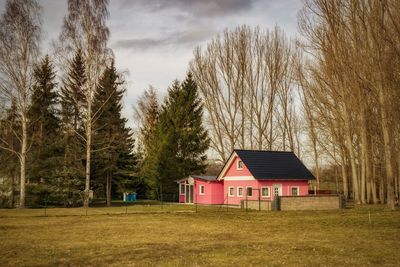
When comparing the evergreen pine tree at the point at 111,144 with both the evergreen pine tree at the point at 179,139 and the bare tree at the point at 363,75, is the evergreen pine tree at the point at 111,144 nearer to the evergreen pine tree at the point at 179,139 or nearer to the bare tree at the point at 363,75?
the evergreen pine tree at the point at 179,139

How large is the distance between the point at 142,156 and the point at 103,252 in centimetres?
4595

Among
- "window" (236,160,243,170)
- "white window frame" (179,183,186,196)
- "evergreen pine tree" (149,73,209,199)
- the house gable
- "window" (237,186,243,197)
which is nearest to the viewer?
the house gable

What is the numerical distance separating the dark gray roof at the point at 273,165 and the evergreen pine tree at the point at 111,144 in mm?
11083

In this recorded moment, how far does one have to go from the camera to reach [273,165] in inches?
1458

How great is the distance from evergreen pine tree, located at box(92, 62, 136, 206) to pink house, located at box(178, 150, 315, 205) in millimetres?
6676

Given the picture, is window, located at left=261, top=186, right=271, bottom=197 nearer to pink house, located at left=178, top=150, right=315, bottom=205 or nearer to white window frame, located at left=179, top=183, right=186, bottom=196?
pink house, located at left=178, top=150, right=315, bottom=205

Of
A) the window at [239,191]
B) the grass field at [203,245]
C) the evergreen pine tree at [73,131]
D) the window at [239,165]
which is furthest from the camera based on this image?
the window at [239,165]

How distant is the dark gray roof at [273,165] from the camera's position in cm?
3574

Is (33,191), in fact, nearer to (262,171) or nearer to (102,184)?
(102,184)

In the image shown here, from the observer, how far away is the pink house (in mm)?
35438

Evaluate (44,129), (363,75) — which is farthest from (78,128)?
(363,75)

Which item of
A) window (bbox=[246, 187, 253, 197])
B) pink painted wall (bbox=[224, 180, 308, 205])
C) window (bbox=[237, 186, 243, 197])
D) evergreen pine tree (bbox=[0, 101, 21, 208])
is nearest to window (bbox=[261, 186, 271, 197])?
pink painted wall (bbox=[224, 180, 308, 205])

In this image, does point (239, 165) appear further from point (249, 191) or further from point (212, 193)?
point (212, 193)

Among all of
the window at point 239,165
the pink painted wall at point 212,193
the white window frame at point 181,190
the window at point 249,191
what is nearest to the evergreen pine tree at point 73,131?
the white window frame at point 181,190
